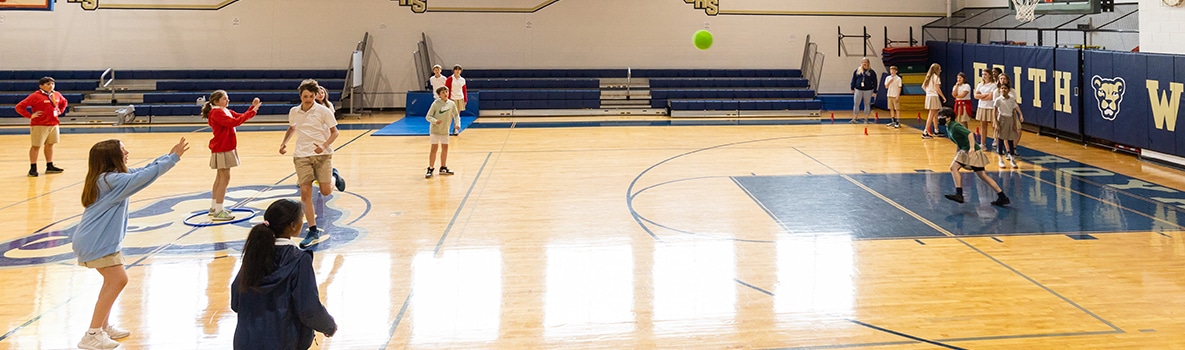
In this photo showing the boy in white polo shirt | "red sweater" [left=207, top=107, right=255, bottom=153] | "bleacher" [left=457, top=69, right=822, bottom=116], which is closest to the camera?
the boy in white polo shirt

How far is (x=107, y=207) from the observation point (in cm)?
529

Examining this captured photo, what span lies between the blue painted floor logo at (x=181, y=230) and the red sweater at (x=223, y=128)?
0.90 metres

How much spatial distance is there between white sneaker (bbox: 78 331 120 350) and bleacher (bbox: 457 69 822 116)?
17975 mm

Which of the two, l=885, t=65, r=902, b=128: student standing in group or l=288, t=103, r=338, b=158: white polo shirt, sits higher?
l=885, t=65, r=902, b=128: student standing in group

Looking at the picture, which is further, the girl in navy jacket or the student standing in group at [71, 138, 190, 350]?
the student standing in group at [71, 138, 190, 350]

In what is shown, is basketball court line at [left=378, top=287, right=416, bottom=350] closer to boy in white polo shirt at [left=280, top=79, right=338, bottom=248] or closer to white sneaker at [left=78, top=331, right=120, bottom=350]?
white sneaker at [left=78, top=331, right=120, bottom=350]

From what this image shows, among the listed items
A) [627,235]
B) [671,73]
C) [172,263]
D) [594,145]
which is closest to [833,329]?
[627,235]

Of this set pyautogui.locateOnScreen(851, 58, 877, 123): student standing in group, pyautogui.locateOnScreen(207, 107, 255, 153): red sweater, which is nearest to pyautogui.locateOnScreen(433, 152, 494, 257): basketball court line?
pyautogui.locateOnScreen(207, 107, 255, 153): red sweater

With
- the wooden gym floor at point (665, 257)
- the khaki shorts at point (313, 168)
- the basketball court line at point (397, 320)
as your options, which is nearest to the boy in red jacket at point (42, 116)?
the wooden gym floor at point (665, 257)

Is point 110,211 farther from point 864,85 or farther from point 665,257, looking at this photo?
point 864,85

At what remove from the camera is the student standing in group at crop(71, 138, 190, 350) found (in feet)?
17.0

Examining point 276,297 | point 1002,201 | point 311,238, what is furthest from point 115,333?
point 1002,201

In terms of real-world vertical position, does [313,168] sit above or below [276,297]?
above

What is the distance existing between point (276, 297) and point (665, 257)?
187 inches
